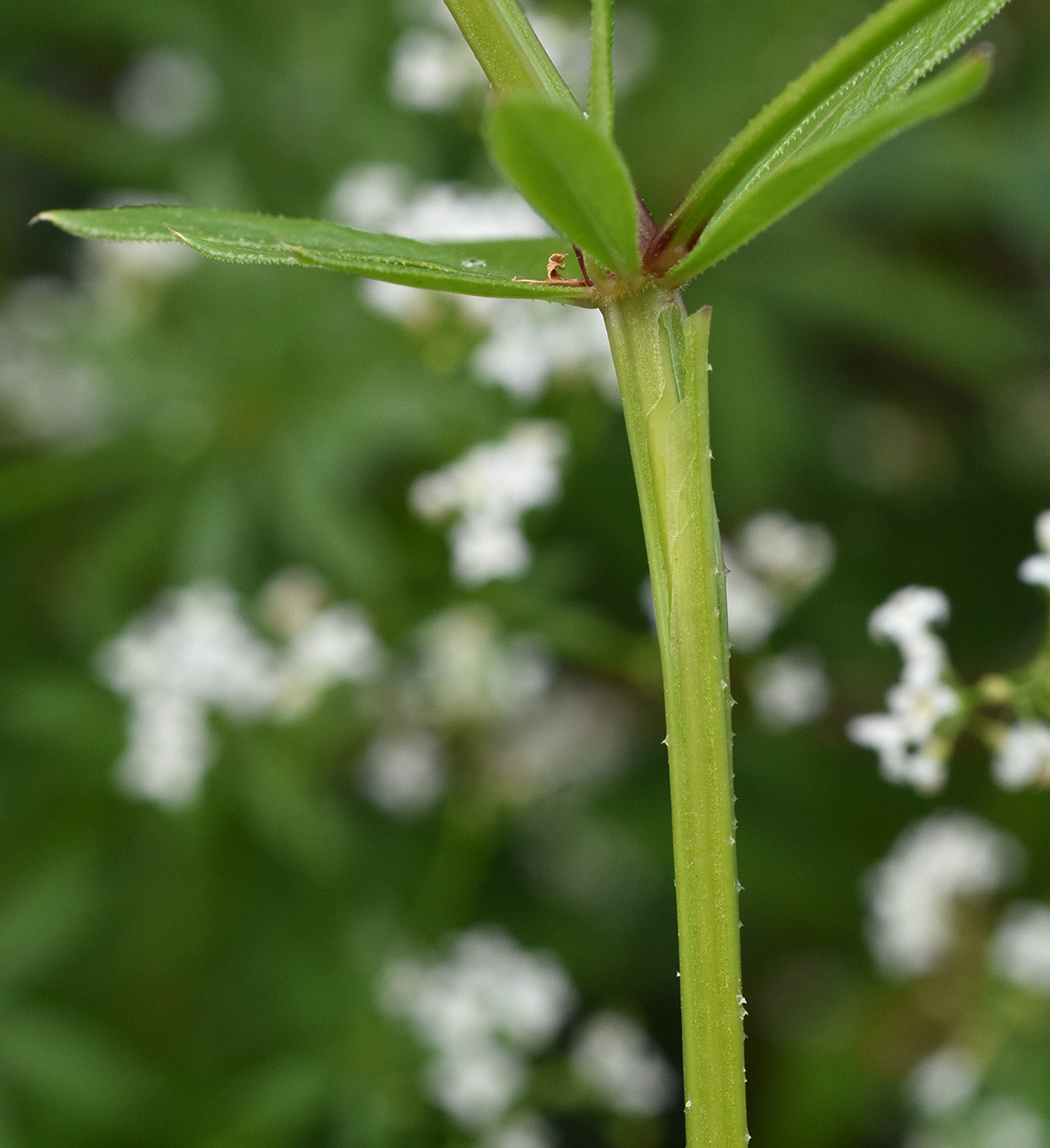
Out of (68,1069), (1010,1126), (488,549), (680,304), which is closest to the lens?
(680,304)

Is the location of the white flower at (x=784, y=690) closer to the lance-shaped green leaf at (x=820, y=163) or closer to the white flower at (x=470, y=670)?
the white flower at (x=470, y=670)

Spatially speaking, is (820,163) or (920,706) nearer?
(820,163)

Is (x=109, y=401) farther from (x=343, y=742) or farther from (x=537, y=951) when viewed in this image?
(x=537, y=951)

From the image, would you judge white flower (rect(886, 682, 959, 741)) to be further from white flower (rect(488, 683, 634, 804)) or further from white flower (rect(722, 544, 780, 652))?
white flower (rect(488, 683, 634, 804))

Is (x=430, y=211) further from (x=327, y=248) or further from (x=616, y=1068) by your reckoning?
(x=616, y=1068)

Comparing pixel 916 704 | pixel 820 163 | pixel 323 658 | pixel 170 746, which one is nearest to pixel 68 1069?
pixel 170 746

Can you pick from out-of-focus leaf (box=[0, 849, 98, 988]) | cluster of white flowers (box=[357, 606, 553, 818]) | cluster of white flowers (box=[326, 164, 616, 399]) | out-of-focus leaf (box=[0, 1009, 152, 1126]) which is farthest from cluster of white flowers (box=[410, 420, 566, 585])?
out-of-focus leaf (box=[0, 1009, 152, 1126])
